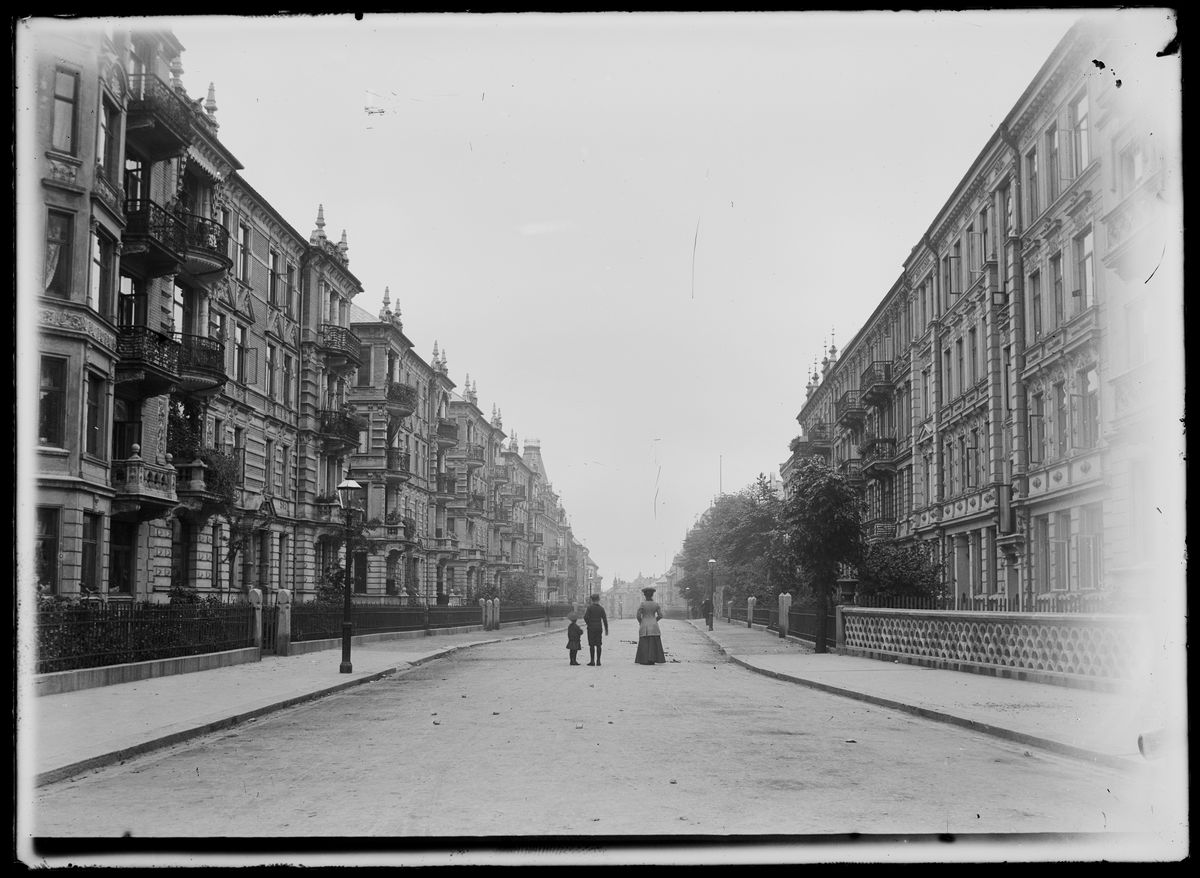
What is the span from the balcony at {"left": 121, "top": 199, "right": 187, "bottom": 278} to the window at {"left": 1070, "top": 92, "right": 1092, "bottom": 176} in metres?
22.3

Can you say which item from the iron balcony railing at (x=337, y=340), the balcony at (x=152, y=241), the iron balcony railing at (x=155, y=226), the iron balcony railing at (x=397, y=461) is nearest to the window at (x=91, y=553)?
the balcony at (x=152, y=241)

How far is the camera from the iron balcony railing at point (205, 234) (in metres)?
32.4

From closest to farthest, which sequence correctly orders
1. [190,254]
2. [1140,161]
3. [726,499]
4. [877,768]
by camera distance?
1. [877,768]
2. [1140,161]
3. [190,254]
4. [726,499]

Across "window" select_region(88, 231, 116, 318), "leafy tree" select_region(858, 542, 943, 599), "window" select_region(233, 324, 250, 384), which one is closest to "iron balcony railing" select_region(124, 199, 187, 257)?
"window" select_region(88, 231, 116, 318)

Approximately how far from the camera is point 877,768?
9969 mm

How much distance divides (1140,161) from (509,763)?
775 inches

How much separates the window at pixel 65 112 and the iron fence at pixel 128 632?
381 inches

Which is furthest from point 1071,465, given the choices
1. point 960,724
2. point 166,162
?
point 166,162

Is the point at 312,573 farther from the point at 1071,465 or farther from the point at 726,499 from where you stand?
the point at 726,499

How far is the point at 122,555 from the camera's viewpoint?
98.2ft

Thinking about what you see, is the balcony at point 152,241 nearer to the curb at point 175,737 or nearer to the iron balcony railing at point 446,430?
the curb at point 175,737

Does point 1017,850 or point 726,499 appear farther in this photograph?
point 726,499

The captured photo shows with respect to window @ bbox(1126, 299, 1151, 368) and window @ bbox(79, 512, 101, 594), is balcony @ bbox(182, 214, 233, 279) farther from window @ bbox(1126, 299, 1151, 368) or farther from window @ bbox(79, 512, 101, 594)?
window @ bbox(1126, 299, 1151, 368)

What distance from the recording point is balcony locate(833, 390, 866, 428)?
57344mm
